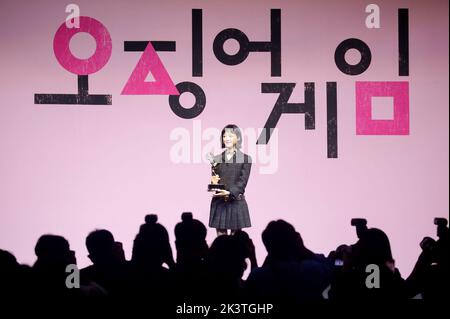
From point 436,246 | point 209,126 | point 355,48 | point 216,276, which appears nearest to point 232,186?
point 209,126

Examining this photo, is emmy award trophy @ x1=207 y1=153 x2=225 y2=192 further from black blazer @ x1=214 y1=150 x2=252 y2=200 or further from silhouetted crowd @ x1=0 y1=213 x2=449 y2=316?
silhouetted crowd @ x1=0 y1=213 x2=449 y2=316

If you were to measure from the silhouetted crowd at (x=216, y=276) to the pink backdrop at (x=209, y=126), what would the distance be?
2946 millimetres

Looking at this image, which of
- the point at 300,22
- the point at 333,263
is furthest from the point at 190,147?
the point at 333,263

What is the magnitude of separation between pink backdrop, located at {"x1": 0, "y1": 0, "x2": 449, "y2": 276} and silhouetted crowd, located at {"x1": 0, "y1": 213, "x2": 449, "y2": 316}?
2946 mm

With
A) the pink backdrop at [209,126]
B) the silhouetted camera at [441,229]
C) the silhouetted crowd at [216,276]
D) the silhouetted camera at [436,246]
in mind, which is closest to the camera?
the silhouetted crowd at [216,276]

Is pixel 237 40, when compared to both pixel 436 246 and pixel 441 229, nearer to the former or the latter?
pixel 441 229

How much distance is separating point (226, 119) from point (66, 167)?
1.56 meters

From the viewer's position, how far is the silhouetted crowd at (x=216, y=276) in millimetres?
2648

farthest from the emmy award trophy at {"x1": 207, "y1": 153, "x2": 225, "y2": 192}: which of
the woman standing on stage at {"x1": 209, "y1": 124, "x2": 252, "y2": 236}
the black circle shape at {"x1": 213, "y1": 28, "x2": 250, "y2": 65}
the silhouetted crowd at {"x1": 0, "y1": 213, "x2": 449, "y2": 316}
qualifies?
the silhouetted crowd at {"x1": 0, "y1": 213, "x2": 449, "y2": 316}

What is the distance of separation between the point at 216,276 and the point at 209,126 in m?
3.36

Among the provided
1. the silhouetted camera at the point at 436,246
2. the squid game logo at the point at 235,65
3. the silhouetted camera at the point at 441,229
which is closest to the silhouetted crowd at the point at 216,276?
the silhouetted camera at the point at 436,246

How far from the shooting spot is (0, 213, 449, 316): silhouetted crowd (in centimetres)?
265

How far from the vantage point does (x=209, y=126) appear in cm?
600

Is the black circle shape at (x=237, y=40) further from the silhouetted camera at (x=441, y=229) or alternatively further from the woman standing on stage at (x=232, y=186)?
the silhouetted camera at (x=441, y=229)
